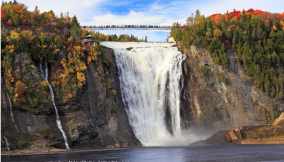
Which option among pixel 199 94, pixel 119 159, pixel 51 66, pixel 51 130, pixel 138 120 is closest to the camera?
pixel 119 159

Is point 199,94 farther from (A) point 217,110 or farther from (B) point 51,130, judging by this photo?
(B) point 51,130

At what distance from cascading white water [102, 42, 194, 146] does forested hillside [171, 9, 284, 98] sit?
6459 mm

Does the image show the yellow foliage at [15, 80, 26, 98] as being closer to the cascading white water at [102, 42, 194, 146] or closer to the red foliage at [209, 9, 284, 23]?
the cascading white water at [102, 42, 194, 146]

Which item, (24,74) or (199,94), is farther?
(199,94)

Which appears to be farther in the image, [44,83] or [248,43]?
[248,43]

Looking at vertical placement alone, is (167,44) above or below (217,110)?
above

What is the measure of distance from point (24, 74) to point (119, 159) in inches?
1082

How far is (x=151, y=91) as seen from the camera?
90.9 metres

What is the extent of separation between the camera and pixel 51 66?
3233 inches

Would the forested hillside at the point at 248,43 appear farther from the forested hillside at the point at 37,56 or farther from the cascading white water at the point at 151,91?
the forested hillside at the point at 37,56

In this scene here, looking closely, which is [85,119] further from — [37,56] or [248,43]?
[248,43]

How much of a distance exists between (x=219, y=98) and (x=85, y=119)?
24.4 m

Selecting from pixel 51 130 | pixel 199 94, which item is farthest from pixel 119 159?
pixel 199 94

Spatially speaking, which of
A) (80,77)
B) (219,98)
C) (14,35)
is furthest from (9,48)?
(219,98)
